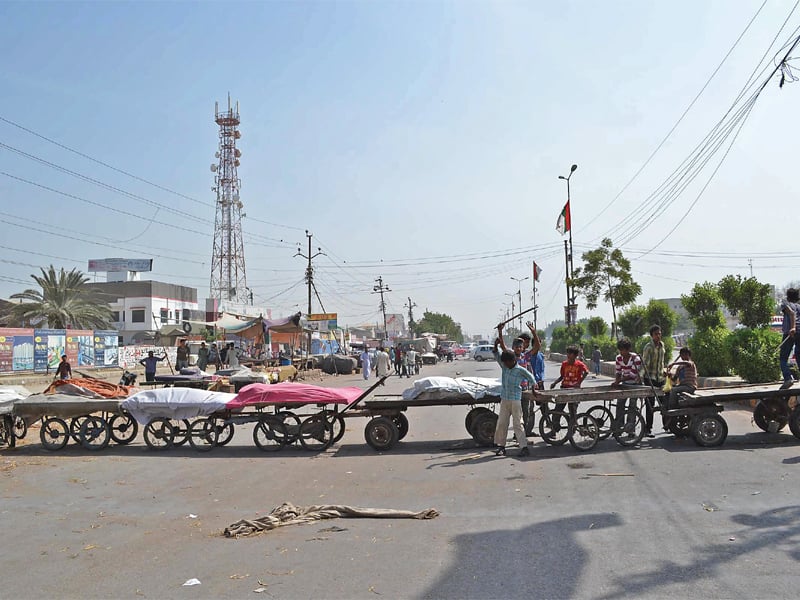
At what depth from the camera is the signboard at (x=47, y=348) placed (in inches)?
1388

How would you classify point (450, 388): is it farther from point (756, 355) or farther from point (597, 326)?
point (597, 326)

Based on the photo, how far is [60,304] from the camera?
4619 centimetres

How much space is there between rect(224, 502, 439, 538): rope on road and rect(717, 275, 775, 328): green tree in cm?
2086

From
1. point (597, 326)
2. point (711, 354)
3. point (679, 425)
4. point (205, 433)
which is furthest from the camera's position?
point (597, 326)

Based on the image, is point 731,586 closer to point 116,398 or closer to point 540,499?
point 540,499

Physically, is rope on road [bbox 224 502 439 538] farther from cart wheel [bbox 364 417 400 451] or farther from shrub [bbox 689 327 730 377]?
shrub [bbox 689 327 730 377]

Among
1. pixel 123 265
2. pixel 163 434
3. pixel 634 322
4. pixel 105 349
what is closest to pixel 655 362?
pixel 163 434

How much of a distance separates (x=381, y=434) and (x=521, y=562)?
6.51m

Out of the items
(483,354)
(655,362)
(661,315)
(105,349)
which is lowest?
(655,362)

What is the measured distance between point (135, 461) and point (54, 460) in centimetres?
155

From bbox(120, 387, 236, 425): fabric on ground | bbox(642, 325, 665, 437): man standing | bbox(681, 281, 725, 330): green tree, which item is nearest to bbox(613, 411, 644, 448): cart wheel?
bbox(642, 325, 665, 437): man standing

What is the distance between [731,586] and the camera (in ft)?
16.5

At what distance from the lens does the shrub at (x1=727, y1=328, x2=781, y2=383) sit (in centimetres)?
1769

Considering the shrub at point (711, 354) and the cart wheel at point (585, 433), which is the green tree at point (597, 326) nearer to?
the shrub at point (711, 354)
